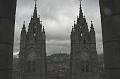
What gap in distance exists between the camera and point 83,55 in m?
34.8

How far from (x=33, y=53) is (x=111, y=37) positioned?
3240cm

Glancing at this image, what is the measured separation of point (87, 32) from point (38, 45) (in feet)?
34.9

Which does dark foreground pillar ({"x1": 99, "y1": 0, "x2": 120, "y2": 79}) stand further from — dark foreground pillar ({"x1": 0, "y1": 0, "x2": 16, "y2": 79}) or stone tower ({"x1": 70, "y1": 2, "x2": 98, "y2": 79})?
stone tower ({"x1": 70, "y1": 2, "x2": 98, "y2": 79})

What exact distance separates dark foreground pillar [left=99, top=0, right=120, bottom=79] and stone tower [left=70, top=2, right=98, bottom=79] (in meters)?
31.7

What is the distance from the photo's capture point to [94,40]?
35656 mm

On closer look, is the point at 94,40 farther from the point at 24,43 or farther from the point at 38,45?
the point at 24,43

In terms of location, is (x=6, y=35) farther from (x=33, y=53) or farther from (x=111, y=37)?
(x=33, y=53)

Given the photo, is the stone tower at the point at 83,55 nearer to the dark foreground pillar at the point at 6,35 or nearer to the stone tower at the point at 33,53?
the stone tower at the point at 33,53

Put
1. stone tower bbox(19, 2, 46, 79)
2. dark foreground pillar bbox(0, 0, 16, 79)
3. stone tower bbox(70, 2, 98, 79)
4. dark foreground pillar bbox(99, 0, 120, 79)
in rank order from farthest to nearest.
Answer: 1. stone tower bbox(70, 2, 98, 79)
2. stone tower bbox(19, 2, 46, 79)
3. dark foreground pillar bbox(0, 0, 16, 79)
4. dark foreground pillar bbox(99, 0, 120, 79)

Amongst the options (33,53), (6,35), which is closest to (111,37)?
(6,35)

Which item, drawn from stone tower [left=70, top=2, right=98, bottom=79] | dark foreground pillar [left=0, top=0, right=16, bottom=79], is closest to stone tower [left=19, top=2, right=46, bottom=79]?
stone tower [left=70, top=2, right=98, bottom=79]

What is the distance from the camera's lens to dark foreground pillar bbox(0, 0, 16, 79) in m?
2.53

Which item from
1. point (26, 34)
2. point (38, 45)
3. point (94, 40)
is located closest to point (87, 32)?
point (94, 40)

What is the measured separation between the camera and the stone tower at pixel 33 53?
108ft
